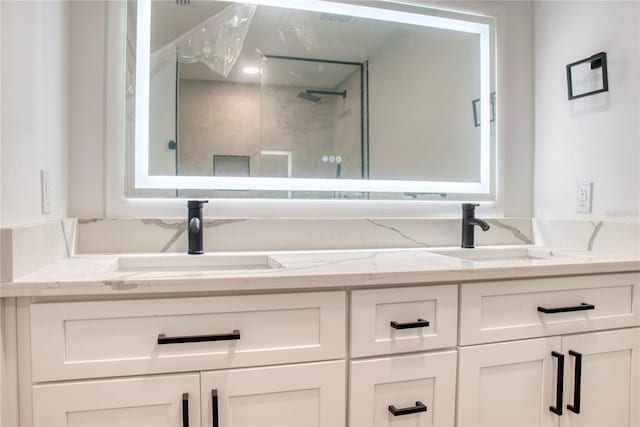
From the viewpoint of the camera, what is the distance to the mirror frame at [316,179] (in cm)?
138

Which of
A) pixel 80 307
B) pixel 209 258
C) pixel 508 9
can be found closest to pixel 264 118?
pixel 209 258

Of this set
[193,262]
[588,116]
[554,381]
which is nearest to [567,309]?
[554,381]

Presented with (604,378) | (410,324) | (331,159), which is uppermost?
(331,159)

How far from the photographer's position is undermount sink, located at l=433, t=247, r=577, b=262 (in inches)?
59.5

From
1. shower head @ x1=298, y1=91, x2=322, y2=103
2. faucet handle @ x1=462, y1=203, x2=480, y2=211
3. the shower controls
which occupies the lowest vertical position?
faucet handle @ x1=462, y1=203, x2=480, y2=211

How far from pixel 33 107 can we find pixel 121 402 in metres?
0.74

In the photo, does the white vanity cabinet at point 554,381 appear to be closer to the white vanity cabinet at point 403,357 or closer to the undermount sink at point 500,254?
the white vanity cabinet at point 403,357

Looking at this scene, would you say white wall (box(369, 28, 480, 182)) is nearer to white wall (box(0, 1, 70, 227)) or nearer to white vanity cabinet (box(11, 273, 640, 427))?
white vanity cabinet (box(11, 273, 640, 427))

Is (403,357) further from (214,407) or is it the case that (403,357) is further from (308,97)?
(308,97)

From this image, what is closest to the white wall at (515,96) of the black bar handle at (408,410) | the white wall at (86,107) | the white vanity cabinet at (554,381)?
the white vanity cabinet at (554,381)

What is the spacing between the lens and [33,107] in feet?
3.29

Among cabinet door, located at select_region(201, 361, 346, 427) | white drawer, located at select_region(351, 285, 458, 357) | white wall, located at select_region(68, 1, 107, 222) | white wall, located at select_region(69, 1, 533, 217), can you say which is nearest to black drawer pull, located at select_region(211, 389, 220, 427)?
cabinet door, located at select_region(201, 361, 346, 427)

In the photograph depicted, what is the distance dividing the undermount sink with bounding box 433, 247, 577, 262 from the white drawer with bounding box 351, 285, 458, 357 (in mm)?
469

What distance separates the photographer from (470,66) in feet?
5.70
